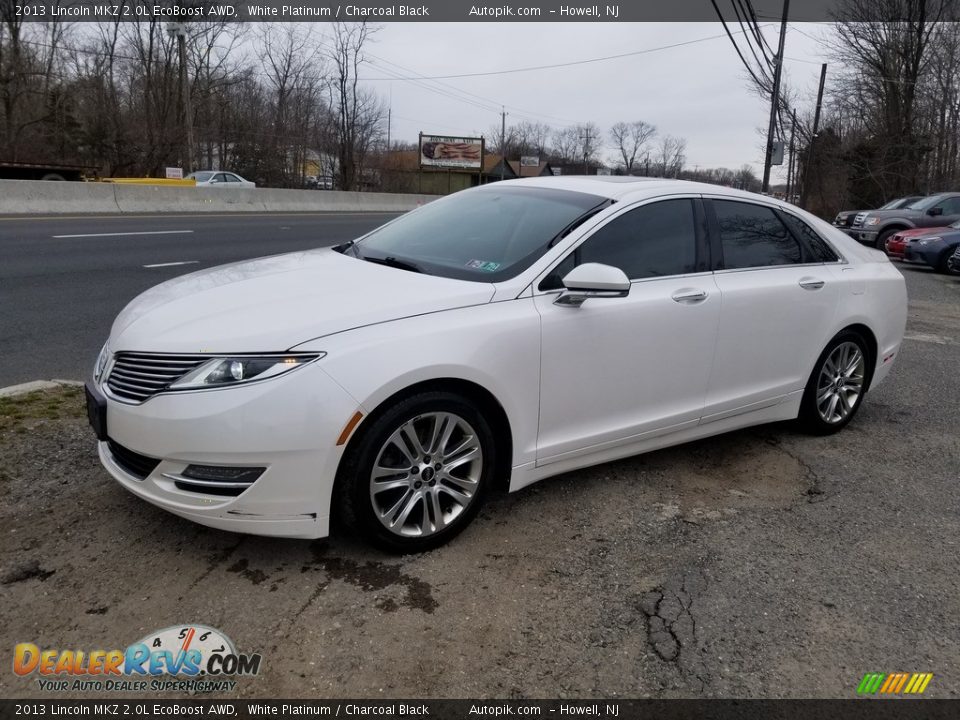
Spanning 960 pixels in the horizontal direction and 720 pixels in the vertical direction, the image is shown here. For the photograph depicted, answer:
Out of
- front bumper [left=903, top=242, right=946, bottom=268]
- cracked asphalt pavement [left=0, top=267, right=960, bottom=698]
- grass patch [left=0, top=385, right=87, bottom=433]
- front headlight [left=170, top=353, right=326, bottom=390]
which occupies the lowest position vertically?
cracked asphalt pavement [left=0, top=267, right=960, bottom=698]

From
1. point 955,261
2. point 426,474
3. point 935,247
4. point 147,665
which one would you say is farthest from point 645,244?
point 935,247

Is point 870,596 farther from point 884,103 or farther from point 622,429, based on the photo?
point 884,103

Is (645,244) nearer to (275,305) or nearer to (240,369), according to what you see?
(275,305)

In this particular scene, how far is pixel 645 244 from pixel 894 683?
228cm

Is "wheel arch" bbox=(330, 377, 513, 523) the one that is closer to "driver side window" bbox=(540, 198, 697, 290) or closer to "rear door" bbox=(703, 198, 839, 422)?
"driver side window" bbox=(540, 198, 697, 290)

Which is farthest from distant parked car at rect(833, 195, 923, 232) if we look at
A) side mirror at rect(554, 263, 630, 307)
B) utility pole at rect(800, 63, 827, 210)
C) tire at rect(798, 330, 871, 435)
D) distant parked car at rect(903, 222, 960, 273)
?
side mirror at rect(554, 263, 630, 307)

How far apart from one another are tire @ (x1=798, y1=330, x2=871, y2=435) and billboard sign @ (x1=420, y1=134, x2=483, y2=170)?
7223cm

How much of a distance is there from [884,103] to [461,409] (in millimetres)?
41520

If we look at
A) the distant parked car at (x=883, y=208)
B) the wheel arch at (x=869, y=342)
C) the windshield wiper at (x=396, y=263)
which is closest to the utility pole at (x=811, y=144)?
the distant parked car at (x=883, y=208)

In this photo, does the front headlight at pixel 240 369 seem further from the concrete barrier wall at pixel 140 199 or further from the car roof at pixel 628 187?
the concrete barrier wall at pixel 140 199

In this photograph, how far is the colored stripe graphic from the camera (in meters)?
2.53

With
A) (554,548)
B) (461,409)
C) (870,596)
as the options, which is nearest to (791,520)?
(870,596)

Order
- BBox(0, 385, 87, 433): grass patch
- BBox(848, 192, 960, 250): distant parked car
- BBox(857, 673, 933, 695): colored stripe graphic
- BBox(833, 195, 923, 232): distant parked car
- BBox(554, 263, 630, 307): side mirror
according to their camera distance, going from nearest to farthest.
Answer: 1. BBox(857, 673, 933, 695): colored stripe graphic
2. BBox(554, 263, 630, 307): side mirror
3. BBox(0, 385, 87, 433): grass patch
4. BBox(848, 192, 960, 250): distant parked car
5. BBox(833, 195, 923, 232): distant parked car

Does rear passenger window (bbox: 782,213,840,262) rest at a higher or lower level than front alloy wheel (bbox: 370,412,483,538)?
higher
